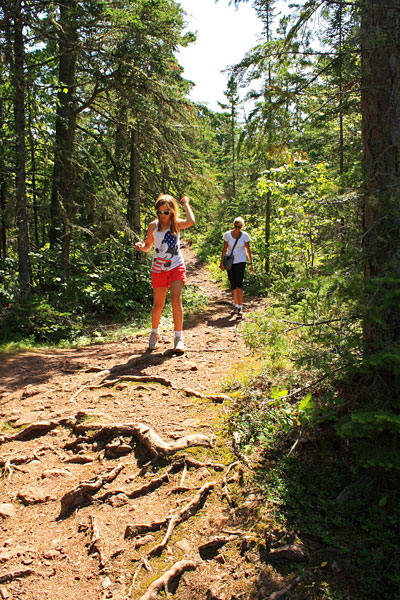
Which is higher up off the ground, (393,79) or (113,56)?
(113,56)

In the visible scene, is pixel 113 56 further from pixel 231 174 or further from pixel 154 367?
pixel 231 174

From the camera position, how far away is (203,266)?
22.6 metres

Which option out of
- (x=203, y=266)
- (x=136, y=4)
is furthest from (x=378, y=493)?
(x=203, y=266)

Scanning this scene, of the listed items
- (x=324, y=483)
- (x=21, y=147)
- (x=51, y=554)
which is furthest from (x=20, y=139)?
(x=324, y=483)

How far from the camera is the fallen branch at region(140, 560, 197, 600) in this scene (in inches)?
100

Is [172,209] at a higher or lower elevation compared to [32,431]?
higher

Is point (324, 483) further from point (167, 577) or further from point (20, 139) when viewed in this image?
point (20, 139)

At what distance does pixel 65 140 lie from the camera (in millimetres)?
10141

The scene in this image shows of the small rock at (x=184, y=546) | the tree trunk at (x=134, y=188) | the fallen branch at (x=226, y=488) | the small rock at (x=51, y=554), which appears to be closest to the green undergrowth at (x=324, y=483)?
the fallen branch at (x=226, y=488)

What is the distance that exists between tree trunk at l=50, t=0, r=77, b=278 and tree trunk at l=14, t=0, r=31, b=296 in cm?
78

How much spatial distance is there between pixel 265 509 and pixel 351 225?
2.27m

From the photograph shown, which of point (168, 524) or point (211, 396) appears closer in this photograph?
point (168, 524)

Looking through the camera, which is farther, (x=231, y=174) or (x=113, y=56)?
(x=231, y=174)

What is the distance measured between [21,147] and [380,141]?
7.20 meters
